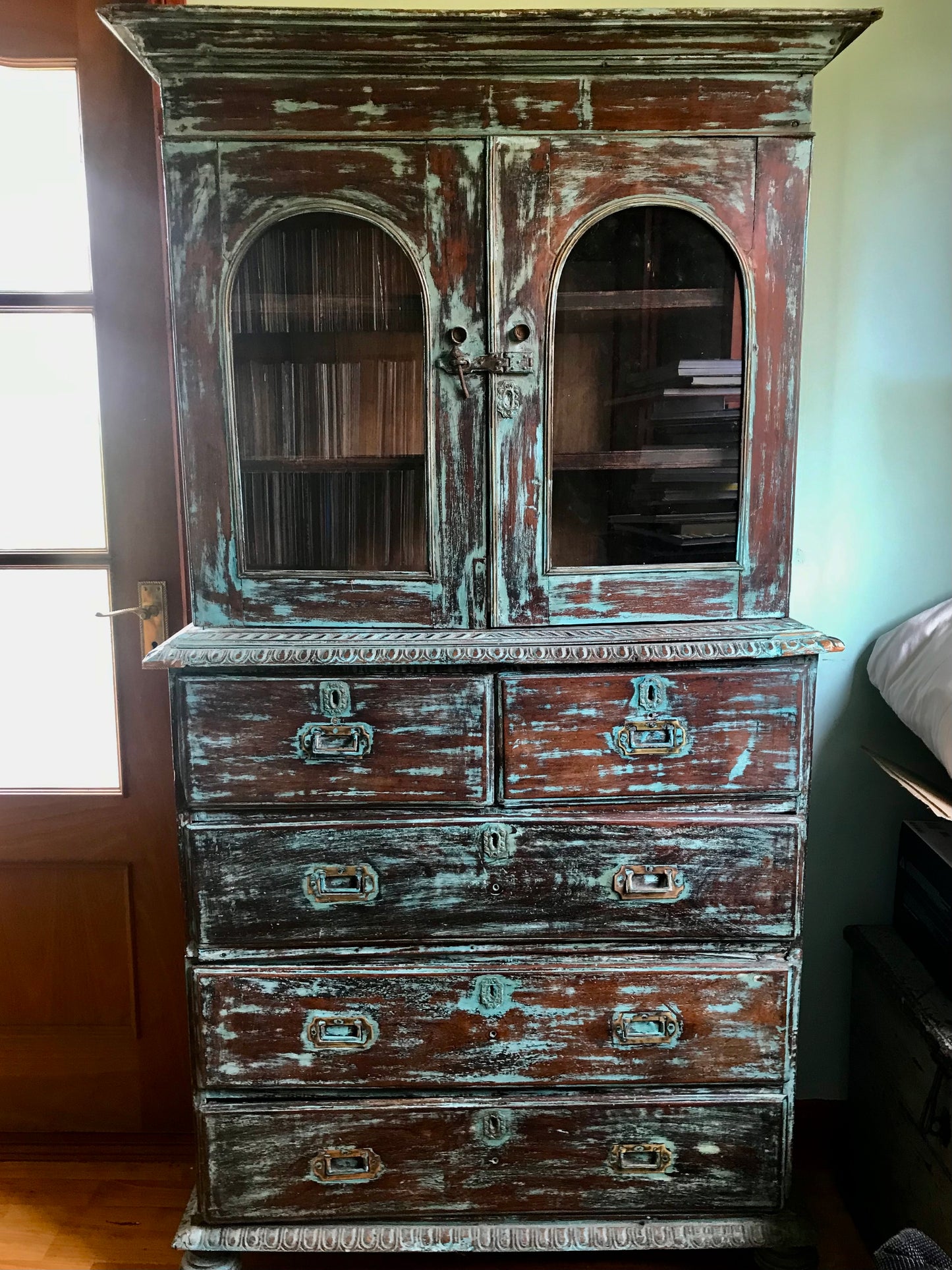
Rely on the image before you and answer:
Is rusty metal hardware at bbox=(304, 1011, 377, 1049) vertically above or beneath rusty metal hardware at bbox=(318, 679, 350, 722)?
beneath

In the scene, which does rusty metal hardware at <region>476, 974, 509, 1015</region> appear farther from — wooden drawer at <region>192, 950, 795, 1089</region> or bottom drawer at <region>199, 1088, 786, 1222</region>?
bottom drawer at <region>199, 1088, 786, 1222</region>

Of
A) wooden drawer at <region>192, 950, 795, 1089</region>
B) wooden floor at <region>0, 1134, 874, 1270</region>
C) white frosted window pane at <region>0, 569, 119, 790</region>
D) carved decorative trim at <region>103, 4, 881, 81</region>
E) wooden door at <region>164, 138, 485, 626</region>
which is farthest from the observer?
white frosted window pane at <region>0, 569, 119, 790</region>

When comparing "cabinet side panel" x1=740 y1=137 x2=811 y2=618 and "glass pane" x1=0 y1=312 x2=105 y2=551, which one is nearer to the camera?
"cabinet side panel" x1=740 y1=137 x2=811 y2=618

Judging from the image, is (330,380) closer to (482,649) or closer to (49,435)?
(482,649)

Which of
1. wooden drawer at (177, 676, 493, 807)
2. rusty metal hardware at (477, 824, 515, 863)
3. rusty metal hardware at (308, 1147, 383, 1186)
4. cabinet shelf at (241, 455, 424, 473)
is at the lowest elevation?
rusty metal hardware at (308, 1147, 383, 1186)

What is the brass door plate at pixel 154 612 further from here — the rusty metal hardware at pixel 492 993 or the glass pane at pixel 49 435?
the rusty metal hardware at pixel 492 993

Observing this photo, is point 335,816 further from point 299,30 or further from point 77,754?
point 299,30

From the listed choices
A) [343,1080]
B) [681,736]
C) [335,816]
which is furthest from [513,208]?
[343,1080]

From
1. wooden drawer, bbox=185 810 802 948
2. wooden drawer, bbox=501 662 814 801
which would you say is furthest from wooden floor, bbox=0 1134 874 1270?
wooden drawer, bbox=501 662 814 801

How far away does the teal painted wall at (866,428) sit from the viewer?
1718 mm

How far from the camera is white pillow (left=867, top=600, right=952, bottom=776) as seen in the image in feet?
5.08

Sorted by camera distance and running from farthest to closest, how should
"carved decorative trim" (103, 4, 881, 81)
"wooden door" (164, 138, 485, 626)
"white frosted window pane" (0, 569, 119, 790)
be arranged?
"white frosted window pane" (0, 569, 119, 790) < "wooden door" (164, 138, 485, 626) < "carved decorative trim" (103, 4, 881, 81)

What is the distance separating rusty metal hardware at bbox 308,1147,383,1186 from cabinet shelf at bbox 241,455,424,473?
115 cm

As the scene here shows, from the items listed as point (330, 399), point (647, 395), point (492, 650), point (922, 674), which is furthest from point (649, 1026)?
point (330, 399)
